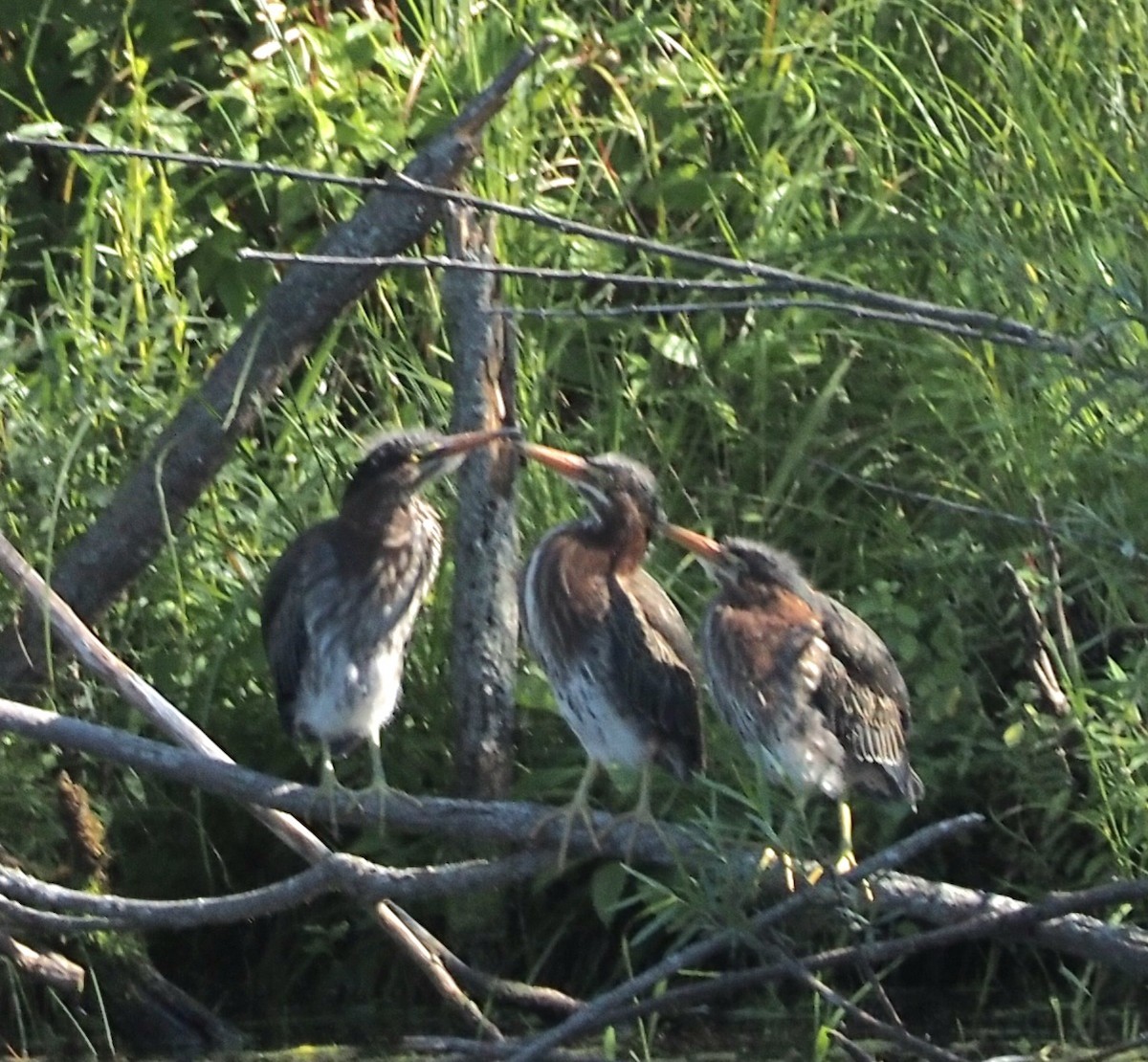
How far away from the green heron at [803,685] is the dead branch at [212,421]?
36.7 inches

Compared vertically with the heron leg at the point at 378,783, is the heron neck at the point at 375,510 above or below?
above

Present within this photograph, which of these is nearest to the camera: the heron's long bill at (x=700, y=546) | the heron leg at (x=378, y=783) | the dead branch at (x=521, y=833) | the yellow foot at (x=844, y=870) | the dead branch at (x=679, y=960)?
the dead branch at (x=679, y=960)

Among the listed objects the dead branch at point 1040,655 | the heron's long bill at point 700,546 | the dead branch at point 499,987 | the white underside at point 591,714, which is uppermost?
the heron's long bill at point 700,546

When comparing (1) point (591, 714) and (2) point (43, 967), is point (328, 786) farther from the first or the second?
(2) point (43, 967)

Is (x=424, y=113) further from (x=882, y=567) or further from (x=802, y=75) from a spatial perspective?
(x=882, y=567)

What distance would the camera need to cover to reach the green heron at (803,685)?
464 centimetres

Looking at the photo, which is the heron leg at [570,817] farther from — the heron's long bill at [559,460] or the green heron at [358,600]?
the heron's long bill at [559,460]

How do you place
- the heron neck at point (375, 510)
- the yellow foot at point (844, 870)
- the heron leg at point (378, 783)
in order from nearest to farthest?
the yellow foot at point (844, 870) → the heron leg at point (378, 783) → the heron neck at point (375, 510)

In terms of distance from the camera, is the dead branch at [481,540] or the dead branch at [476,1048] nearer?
the dead branch at [476,1048]

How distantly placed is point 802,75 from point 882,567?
1.33 meters

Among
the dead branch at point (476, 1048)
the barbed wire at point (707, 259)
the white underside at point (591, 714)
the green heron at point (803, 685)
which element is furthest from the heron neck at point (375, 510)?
the barbed wire at point (707, 259)

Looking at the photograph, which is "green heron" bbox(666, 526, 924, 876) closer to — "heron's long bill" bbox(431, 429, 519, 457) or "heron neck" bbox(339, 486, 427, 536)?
"heron's long bill" bbox(431, 429, 519, 457)

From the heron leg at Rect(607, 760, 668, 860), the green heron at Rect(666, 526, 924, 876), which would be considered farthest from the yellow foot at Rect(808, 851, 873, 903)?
the heron leg at Rect(607, 760, 668, 860)

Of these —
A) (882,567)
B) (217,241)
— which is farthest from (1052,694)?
(217,241)
